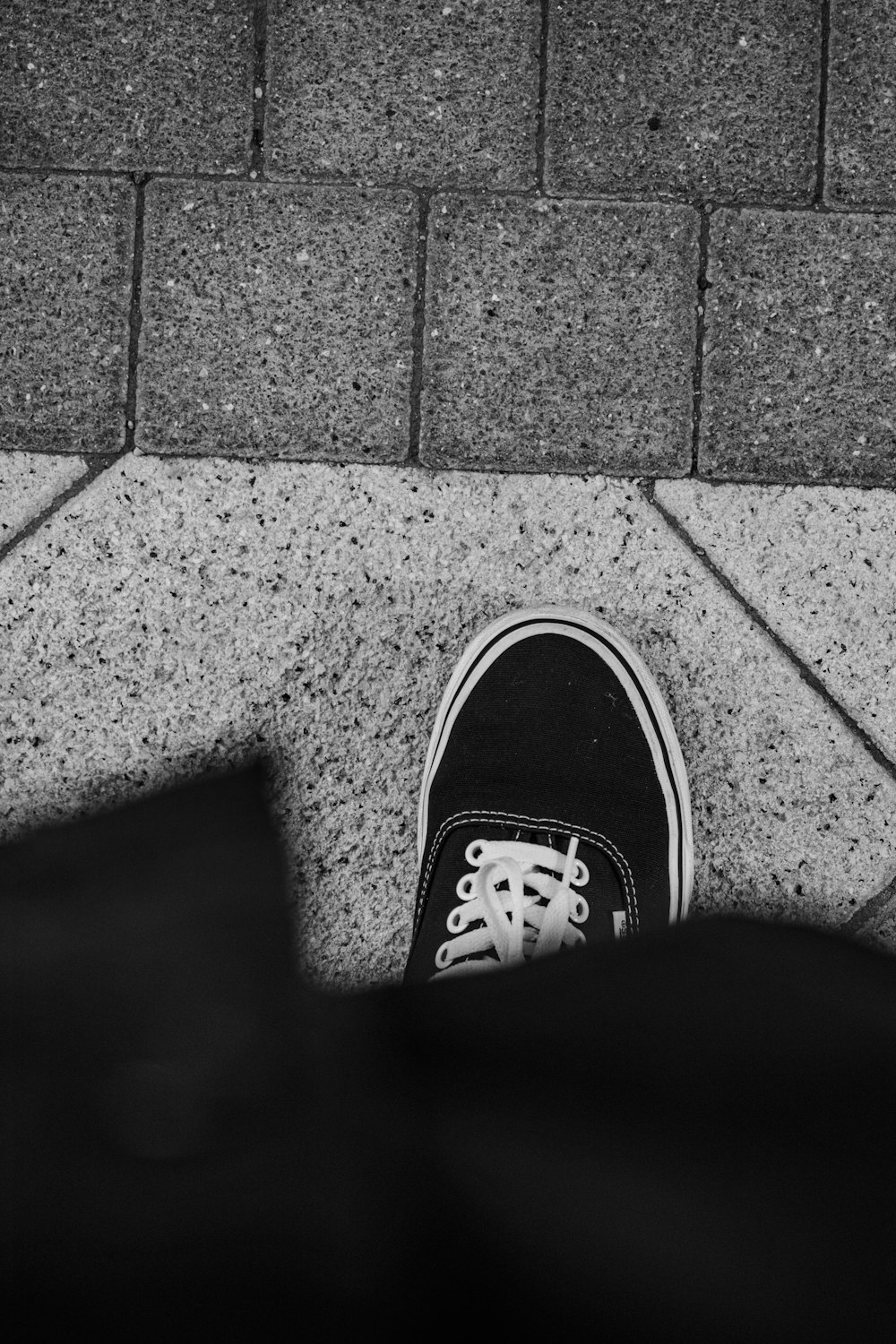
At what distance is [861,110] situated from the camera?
1.67m

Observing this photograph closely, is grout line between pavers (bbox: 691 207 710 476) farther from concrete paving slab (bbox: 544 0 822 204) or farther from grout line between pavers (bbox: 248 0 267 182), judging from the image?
grout line between pavers (bbox: 248 0 267 182)

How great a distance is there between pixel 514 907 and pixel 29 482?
3.37 ft

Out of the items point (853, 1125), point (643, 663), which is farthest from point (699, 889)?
point (853, 1125)

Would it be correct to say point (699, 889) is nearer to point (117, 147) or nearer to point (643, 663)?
point (643, 663)

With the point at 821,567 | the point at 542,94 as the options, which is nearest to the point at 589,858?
the point at 821,567

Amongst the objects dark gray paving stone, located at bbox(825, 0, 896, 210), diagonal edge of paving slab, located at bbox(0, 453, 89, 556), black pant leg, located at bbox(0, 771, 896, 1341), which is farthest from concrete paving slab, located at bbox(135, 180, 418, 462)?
black pant leg, located at bbox(0, 771, 896, 1341)

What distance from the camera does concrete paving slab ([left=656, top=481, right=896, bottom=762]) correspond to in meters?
1.65

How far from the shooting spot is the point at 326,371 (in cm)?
165

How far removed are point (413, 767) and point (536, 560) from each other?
1.27ft

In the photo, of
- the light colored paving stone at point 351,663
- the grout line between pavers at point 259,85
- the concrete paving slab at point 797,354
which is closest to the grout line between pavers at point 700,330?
the concrete paving slab at point 797,354

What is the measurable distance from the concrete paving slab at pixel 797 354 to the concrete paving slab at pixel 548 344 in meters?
0.07

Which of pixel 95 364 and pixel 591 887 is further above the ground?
pixel 95 364

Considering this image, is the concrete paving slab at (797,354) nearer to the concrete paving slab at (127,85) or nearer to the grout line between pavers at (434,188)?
the grout line between pavers at (434,188)

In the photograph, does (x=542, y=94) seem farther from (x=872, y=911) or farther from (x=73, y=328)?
(x=872, y=911)
